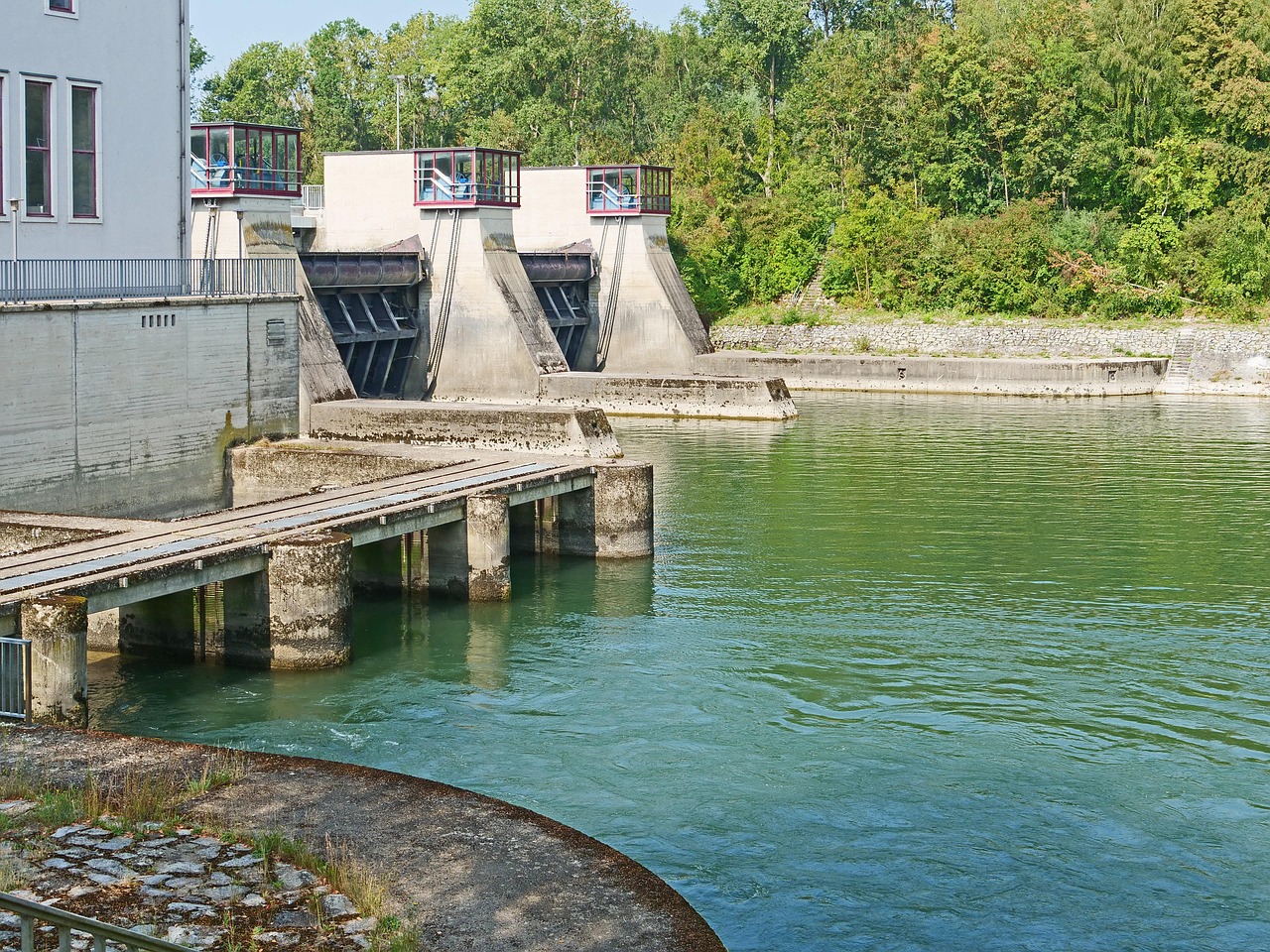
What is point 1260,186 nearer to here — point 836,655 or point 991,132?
point 991,132

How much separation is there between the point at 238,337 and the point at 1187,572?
17.0 meters

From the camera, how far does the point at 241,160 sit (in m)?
38.1

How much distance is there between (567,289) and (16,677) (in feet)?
135

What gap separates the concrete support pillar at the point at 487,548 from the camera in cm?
2328

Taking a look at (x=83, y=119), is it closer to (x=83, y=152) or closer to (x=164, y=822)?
(x=83, y=152)

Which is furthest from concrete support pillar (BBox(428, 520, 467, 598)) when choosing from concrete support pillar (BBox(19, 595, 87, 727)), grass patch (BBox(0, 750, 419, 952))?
grass patch (BBox(0, 750, 419, 952))

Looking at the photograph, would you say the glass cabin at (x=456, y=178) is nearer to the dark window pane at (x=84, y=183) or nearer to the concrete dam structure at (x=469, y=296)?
the concrete dam structure at (x=469, y=296)

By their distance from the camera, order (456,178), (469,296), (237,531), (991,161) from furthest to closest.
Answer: (991,161) < (456,178) < (469,296) < (237,531)

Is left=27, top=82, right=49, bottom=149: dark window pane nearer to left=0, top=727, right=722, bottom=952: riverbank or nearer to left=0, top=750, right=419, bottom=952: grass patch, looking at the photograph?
left=0, top=727, right=722, bottom=952: riverbank

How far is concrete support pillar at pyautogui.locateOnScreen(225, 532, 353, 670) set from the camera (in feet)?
63.7

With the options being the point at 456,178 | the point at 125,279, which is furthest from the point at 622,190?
the point at 125,279

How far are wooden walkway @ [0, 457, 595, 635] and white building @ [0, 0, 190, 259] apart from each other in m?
7.46

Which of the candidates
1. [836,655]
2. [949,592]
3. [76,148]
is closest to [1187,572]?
[949,592]

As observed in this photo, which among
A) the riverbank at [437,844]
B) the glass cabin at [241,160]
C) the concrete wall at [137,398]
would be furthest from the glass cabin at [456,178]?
the riverbank at [437,844]
